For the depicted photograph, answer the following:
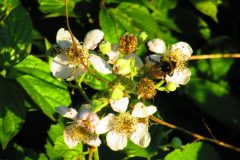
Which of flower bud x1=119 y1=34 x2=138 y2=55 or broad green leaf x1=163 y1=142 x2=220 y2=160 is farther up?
flower bud x1=119 y1=34 x2=138 y2=55

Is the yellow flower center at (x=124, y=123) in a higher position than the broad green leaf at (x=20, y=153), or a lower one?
higher

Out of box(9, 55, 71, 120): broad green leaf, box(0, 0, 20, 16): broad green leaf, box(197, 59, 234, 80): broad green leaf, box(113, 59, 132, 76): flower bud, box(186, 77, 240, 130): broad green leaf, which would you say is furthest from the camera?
box(197, 59, 234, 80): broad green leaf

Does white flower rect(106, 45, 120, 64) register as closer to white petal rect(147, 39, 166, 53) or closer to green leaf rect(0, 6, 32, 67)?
white petal rect(147, 39, 166, 53)

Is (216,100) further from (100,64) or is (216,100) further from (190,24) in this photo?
(100,64)

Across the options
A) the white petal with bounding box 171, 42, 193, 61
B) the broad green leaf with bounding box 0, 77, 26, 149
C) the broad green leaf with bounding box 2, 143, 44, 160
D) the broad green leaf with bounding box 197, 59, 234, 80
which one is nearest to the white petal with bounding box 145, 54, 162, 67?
the white petal with bounding box 171, 42, 193, 61

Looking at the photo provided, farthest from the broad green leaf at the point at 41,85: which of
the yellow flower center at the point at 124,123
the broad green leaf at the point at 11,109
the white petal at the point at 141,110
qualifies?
the white petal at the point at 141,110

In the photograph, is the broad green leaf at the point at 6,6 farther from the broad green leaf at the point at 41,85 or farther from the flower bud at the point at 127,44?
the flower bud at the point at 127,44

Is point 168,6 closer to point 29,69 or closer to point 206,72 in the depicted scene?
point 206,72
